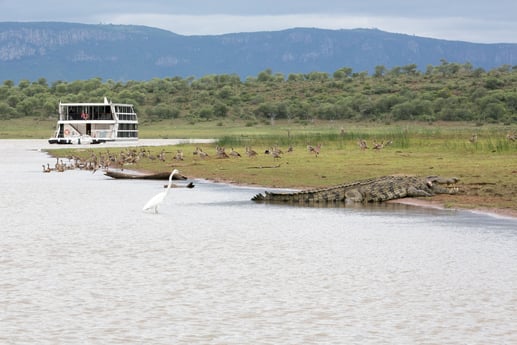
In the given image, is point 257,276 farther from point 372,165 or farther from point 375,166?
point 372,165

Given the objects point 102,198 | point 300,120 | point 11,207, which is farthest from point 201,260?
point 300,120

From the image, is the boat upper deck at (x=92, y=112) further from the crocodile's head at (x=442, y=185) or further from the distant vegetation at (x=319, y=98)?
the crocodile's head at (x=442, y=185)

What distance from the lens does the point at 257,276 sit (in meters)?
13.3

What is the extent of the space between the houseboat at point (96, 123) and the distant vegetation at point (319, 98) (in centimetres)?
1961

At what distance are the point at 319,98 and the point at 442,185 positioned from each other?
101m

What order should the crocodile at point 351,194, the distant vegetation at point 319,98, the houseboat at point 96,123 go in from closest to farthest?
the crocodile at point 351,194
the houseboat at point 96,123
the distant vegetation at point 319,98

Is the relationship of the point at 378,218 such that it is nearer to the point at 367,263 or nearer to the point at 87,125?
the point at 367,263

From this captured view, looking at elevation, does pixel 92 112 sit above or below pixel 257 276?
above

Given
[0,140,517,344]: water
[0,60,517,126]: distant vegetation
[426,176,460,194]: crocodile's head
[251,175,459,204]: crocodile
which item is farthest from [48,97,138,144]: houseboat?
[0,140,517,344]: water

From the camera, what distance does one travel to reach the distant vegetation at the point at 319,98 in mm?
103438

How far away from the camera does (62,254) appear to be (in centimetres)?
1523

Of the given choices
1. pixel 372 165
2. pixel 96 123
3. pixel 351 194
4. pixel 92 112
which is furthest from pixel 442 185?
pixel 92 112

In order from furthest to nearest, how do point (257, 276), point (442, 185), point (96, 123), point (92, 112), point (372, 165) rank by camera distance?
point (92, 112)
point (96, 123)
point (372, 165)
point (442, 185)
point (257, 276)

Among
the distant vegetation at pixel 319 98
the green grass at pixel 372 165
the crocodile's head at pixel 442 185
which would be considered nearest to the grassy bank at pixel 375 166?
the green grass at pixel 372 165
